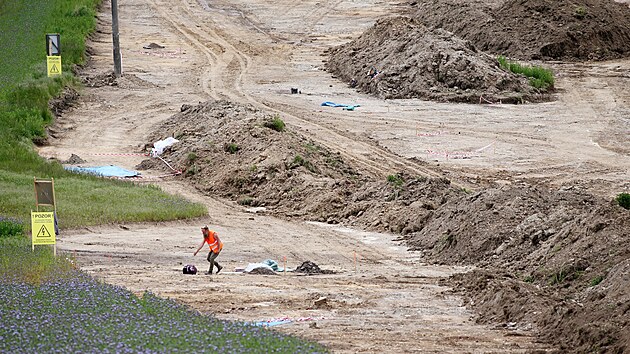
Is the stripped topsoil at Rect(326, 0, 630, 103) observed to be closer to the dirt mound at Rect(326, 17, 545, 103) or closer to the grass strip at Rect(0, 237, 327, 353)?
the dirt mound at Rect(326, 17, 545, 103)

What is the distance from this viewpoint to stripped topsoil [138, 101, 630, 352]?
16.7 metres

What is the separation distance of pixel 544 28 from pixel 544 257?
36005mm

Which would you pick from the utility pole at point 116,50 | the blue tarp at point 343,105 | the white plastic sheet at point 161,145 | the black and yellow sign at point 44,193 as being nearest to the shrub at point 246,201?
the white plastic sheet at point 161,145

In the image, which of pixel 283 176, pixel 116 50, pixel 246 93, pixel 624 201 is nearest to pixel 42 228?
pixel 624 201

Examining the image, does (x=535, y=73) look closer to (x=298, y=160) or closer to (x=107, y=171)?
(x=298, y=160)

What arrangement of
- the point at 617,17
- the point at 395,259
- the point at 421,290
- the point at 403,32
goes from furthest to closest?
1. the point at 617,17
2. the point at 403,32
3. the point at 395,259
4. the point at 421,290

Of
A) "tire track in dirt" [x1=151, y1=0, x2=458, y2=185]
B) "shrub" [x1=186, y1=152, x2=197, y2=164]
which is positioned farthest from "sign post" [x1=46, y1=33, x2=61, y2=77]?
"shrub" [x1=186, y1=152, x2=197, y2=164]

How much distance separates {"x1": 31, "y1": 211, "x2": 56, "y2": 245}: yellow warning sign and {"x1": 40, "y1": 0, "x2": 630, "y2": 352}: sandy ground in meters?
1.25

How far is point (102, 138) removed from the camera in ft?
129

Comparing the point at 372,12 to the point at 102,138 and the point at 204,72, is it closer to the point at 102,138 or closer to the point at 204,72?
the point at 204,72

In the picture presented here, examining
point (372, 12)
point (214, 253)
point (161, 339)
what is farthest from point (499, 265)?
point (372, 12)

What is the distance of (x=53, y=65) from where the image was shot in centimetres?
4378

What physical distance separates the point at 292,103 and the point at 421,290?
25384mm

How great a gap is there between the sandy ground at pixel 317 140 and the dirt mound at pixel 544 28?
1.76m
